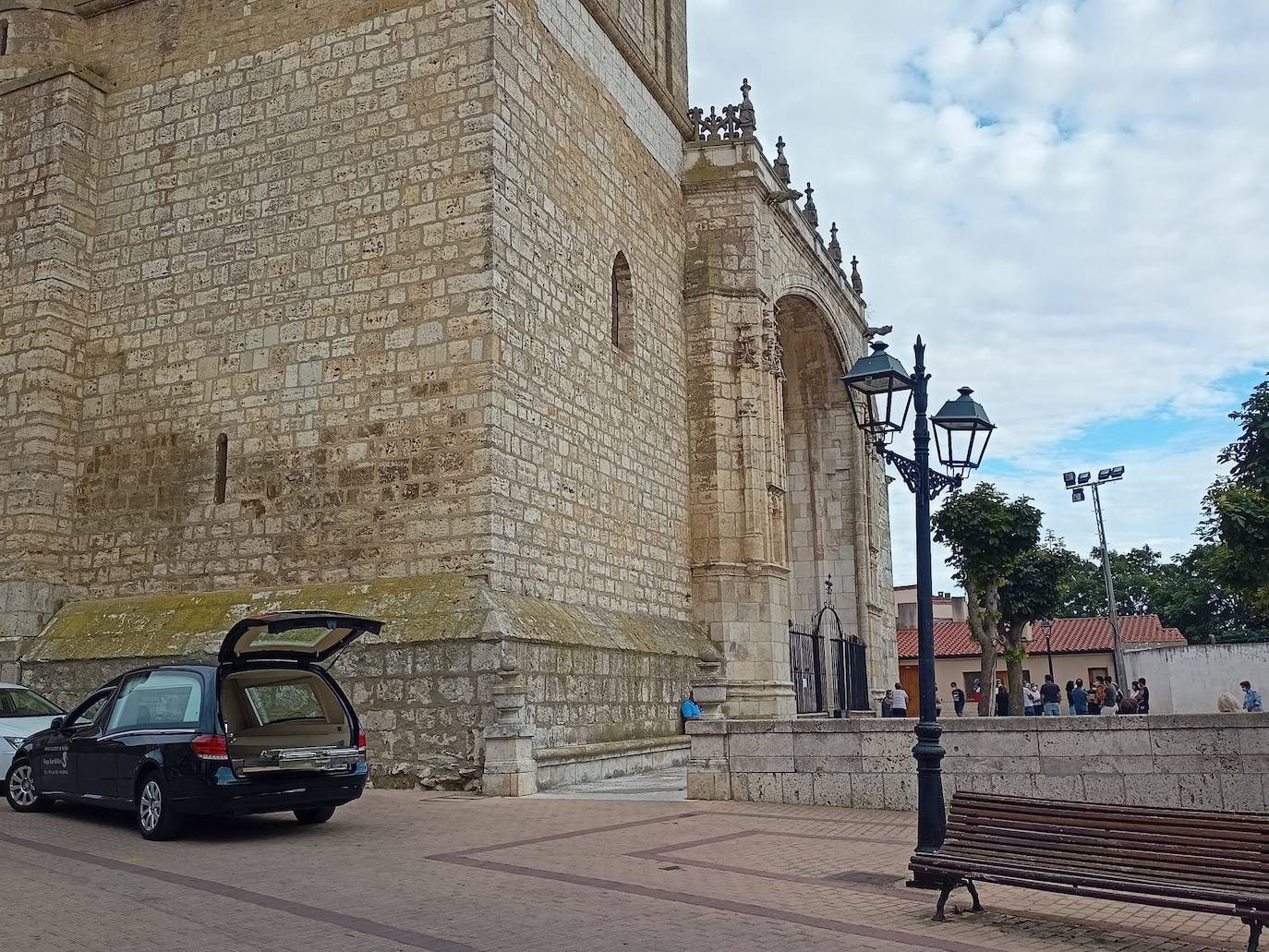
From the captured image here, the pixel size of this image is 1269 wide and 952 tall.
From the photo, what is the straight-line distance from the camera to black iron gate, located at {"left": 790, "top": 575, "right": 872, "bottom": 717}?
2138 centimetres

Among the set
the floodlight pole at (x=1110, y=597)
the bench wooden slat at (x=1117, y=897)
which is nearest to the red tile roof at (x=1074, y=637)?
the floodlight pole at (x=1110, y=597)

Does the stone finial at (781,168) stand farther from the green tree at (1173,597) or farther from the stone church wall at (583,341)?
the green tree at (1173,597)

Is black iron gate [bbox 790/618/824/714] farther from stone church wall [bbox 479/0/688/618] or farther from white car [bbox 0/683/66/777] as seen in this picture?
white car [bbox 0/683/66/777]

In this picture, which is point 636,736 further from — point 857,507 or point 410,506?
point 857,507

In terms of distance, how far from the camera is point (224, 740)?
7.97 meters

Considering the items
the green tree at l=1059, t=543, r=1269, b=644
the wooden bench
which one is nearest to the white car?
the wooden bench

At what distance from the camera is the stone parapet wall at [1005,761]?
8.34 meters

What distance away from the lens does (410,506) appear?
41.0ft

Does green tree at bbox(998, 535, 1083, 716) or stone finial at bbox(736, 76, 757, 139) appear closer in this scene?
stone finial at bbox(736, 76, 757, 139)

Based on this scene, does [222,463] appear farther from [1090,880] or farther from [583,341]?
[1090,880]

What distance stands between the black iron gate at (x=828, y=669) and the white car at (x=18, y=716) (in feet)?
39.6

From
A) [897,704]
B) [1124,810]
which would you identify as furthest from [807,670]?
[1124,810]

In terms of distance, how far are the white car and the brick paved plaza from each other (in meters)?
1.35

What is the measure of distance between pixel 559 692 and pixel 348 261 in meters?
5.80
